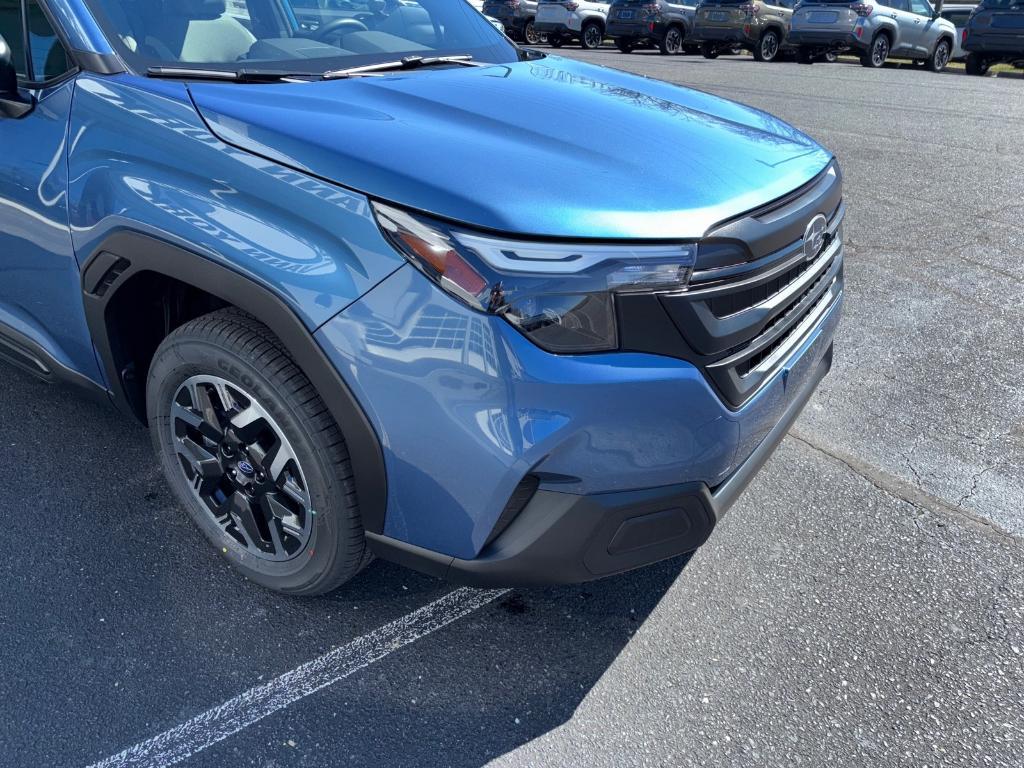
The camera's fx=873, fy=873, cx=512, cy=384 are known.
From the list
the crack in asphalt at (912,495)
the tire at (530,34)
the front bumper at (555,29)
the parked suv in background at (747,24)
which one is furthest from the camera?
the tire at (530,34)

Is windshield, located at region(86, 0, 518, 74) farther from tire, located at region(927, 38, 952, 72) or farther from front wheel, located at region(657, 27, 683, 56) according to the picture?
front wheel, located at region(657, 27, 683, 56)

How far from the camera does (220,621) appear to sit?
2.39m

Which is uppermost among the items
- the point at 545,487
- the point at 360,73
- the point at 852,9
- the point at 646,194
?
the point at 360,73

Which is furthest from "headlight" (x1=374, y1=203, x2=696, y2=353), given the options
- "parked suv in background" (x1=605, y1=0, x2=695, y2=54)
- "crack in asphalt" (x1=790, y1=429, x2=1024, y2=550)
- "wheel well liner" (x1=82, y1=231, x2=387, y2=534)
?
"parked suv in background" (x1=605, y1=0, x2=695, y2=54)

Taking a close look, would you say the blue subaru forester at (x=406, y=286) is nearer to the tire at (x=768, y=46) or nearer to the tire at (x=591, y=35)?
the tire at (x=768, y=46)

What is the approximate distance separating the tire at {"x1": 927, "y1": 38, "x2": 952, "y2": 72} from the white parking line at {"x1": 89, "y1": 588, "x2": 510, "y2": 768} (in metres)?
17.9

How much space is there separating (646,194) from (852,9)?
54.3 ft

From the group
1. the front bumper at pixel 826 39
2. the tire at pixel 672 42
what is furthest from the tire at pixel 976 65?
the tire at pixel 672 42

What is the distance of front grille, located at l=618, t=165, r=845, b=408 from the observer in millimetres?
1809

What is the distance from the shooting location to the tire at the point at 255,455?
2053 millimetres

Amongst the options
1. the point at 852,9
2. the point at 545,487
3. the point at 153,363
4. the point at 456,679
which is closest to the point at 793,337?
the point at 545,487

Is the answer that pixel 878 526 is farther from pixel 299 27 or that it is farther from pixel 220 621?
pixel 299 27

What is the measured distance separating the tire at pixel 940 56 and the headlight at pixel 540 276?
18.0 metres

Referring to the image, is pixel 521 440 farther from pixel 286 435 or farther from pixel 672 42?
pixel 672 42
